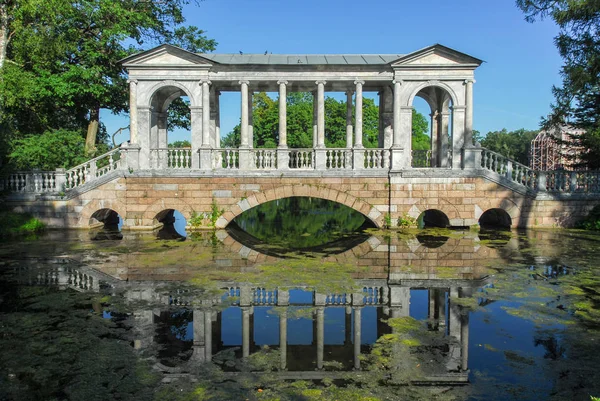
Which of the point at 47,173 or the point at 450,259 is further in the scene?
the point at 47,173

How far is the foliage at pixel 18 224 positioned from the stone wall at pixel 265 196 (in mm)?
410

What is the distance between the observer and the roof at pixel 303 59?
16969 millimetres

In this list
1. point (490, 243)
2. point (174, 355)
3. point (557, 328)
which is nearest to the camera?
point (174, 355)

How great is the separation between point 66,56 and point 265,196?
40.9ft

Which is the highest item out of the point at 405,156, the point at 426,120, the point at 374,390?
the point at 426,120

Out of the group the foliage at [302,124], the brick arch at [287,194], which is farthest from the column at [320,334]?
the foliage at [302,124]

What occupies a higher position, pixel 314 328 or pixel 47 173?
pixel 47 173

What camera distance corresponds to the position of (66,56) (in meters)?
20.3

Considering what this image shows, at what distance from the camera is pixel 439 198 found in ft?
52.6

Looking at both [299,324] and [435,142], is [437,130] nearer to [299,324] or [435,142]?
[435,142]

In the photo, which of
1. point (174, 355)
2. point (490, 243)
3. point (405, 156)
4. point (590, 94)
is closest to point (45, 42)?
point (405, 156)

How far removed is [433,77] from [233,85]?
8.19 meters

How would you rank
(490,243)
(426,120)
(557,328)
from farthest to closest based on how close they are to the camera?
(426,120) < (490,243) < (557,328)

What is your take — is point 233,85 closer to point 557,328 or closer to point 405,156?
point 405,156
